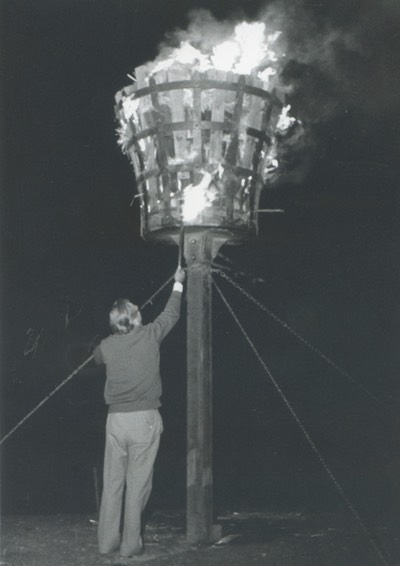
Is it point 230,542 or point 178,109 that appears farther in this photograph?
point 230,542

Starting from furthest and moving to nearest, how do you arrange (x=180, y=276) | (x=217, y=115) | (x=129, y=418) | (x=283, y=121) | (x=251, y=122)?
(x=283, y=121), (x=180, y=276), (x=251, y=122), (x=217, y=115), (x=129, y=418)

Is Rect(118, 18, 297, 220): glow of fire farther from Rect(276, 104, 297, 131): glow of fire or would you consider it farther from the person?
the person

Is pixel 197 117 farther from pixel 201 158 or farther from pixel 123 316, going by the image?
pixel 123 316

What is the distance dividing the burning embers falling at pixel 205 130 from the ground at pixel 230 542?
235cm

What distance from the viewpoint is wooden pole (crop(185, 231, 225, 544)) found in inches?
214

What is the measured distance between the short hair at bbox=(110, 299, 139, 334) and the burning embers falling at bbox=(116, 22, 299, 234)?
0.65 metres

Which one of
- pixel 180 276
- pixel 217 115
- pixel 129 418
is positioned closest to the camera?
pixel 129 418

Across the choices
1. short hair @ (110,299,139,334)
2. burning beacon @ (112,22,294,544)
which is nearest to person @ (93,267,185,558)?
short hair @ (110,299,139,334)

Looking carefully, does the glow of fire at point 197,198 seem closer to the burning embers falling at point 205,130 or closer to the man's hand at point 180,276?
the burning embers falling at point 205,130

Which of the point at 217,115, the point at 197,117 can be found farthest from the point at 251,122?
the point at 197,117

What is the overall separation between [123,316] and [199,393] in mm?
828

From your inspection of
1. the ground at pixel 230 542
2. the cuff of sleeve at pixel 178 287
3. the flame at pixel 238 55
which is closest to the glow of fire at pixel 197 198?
the cuff of sleeve at pixel 178 287

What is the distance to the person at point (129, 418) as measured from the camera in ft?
17.0

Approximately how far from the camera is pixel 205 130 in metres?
5.32
